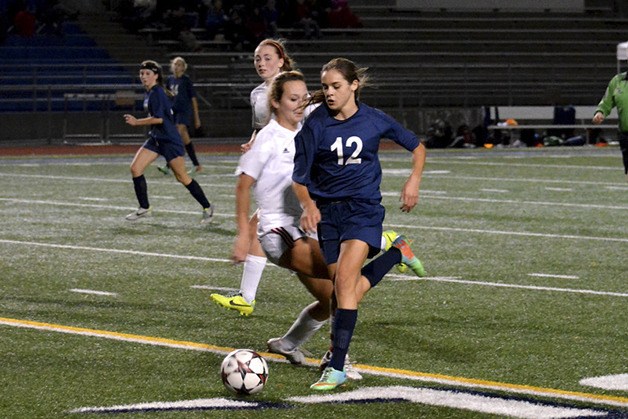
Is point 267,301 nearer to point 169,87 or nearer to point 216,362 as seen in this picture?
point 216,362

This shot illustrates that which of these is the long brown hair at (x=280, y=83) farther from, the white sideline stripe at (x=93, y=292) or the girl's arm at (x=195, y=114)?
the girl's arm at (x=195, y=114)

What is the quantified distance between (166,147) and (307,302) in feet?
21.7

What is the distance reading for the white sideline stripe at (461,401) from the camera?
627 centimetres

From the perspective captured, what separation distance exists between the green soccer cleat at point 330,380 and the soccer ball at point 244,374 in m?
0.27

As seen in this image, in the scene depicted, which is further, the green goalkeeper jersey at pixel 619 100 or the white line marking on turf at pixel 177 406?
the green goalkeeper jersey at pixel 619 100

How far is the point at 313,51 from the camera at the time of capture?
36469 mm

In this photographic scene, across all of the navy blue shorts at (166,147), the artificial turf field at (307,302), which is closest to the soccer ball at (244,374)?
the artificial turf field at (307,302)

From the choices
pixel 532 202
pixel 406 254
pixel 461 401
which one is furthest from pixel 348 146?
pixel 532 202

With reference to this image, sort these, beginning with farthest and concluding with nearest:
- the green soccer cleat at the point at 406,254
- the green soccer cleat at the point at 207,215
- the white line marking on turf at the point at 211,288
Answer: the green soccer cleat at the point at 207,215
the white line marking on turf at the point at 211,288
the green soccer cleat at the point at 406,254

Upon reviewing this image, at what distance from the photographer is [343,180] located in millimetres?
7164

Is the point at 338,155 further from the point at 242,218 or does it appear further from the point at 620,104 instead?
the point at 620,104

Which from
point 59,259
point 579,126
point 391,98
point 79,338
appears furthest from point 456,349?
point 391,98

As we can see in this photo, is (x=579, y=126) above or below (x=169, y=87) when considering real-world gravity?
below

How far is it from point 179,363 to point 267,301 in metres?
2.54
